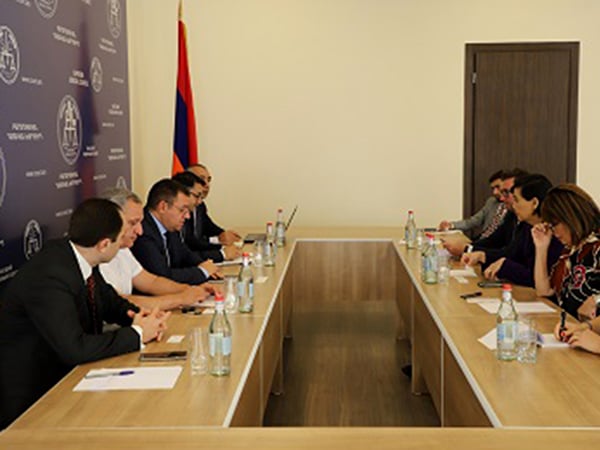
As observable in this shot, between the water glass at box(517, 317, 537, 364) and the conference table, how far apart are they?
4 cm

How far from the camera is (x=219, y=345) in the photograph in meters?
2.57

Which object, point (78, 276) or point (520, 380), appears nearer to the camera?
point (520, 380)

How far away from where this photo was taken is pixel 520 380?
247cm

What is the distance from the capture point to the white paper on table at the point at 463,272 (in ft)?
15.1

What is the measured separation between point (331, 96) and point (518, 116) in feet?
6.49

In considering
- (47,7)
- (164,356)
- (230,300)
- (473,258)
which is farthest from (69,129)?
(473,258)

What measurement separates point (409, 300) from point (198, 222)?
2266 millimetres

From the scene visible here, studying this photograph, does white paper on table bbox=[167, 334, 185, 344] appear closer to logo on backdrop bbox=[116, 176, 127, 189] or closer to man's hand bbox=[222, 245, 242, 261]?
man's hand bbox=[222, 245, 242, 261]

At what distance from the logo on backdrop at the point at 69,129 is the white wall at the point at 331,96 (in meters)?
3.11

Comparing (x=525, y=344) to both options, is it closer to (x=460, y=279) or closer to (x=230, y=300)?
(x=230, y=300)

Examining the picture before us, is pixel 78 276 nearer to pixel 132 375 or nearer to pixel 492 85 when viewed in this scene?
pixel 132 375

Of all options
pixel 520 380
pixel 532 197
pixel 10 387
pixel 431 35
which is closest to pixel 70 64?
pixel 10 387

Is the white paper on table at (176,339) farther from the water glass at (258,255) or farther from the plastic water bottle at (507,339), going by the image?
the water glass at (258,255)

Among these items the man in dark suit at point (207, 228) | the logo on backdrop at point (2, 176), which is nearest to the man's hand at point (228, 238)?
the man in dark suit at point (207, 228)
